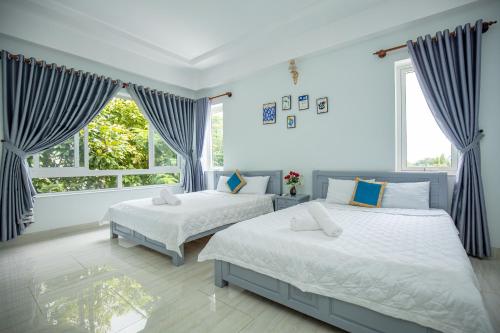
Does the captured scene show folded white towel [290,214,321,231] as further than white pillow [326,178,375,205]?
No

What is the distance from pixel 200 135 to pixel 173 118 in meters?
0.69

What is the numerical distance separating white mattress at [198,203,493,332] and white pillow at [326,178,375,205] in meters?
0.79

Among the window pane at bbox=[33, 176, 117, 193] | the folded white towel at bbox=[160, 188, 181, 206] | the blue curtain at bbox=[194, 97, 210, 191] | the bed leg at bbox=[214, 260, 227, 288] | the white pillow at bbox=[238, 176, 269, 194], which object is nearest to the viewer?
the bed leg at bbox=[214, 260, 227, 288]

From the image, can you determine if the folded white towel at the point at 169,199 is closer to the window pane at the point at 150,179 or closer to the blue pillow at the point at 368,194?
the window pane at the point at 150,179

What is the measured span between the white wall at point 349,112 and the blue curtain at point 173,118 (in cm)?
138

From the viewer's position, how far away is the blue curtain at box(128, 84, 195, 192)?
15.6 ft

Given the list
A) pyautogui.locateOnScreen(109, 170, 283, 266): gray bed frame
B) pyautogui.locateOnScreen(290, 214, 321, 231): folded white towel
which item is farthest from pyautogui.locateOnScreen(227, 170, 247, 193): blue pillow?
pyautogui.locateOnScreen(290, 214, 321, 231): folded white towel

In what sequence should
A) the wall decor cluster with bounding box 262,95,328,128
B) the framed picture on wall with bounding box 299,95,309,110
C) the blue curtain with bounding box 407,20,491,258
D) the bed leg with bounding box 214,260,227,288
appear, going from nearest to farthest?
the bed leg with bounding box 214,260,227,288, the blue curtain with bounding box 407,20,491,258, the wall decor cluster with bounding box 262,95,328,128, the framed picture on wall with bounding box 299,95,309,110

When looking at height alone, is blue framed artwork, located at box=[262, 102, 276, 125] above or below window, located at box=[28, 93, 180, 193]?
above

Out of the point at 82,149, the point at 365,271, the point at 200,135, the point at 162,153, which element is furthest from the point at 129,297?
the point at 200,135

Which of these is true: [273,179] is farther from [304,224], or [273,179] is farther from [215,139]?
[304,224]

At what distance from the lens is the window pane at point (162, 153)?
5.21m

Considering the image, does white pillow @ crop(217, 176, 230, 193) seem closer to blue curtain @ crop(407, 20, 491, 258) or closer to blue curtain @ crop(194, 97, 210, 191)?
blue curtain @ crop(194, 97, 210, 191)

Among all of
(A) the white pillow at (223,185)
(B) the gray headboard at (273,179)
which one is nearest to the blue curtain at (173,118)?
(A) the white pillow at (223,185)
